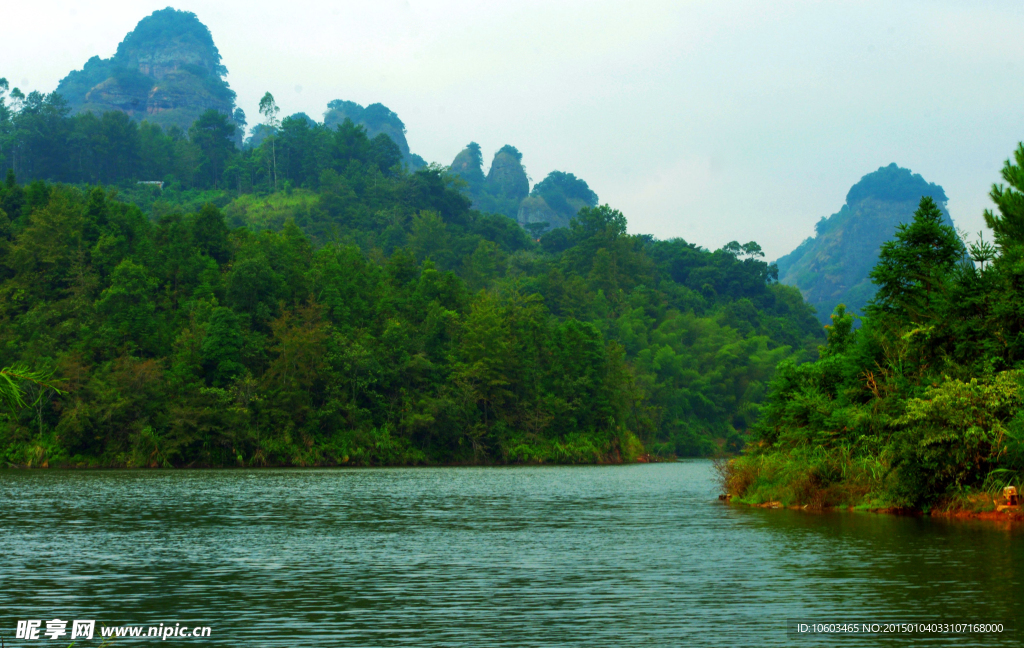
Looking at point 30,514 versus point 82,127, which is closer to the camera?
point 30,514

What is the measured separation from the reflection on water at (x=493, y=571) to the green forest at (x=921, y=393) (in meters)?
2.09

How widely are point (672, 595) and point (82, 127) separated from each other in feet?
561

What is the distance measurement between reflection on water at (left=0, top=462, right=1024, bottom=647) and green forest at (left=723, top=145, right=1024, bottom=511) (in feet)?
6.86

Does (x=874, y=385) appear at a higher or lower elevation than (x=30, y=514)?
higher

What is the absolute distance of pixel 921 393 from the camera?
35.7 meters

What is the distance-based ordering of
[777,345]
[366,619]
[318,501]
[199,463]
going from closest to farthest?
[366,619] → [318,501] → [199,463] → [777,345]

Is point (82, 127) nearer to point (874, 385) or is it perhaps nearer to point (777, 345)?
point (777, 345)

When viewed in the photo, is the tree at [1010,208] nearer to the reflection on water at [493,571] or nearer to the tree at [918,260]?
the tree at [918,260]

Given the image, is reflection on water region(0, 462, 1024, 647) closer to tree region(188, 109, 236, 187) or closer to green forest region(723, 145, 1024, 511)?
green forest region(723, 145, 1024, 511)

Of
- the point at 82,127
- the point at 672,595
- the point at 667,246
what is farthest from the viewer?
the point at 667,246

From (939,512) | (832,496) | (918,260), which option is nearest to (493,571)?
(939,512)

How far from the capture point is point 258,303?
317ft

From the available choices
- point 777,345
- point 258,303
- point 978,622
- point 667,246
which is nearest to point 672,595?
point 978,622

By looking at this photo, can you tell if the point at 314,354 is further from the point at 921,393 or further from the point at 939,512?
the point at 939,512
